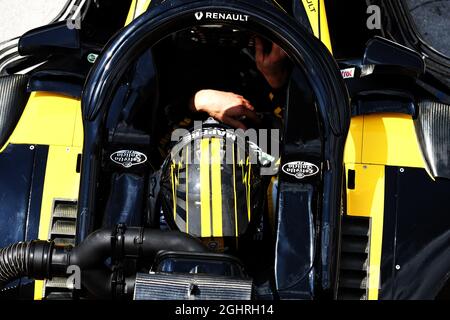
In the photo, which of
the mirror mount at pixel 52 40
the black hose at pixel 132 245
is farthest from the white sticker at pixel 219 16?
the mirror mount at pixel 52 40

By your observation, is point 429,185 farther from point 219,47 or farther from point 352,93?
point 219,47

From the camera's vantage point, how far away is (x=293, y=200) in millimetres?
3008

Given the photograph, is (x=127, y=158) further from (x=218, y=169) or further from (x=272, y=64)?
(x=272, y=64)

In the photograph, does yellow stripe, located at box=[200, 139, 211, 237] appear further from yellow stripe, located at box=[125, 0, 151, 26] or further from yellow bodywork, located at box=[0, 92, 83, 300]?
yellow stripe, located at box=[125, 0, 151, 26]

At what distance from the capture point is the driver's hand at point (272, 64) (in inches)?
129

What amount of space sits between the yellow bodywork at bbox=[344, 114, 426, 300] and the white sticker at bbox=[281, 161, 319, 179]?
328 millimetres

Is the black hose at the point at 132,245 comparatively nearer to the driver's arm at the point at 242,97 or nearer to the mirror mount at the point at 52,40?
the driver's arm at the point at 242,97

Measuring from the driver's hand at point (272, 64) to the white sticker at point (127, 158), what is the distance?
0.51m

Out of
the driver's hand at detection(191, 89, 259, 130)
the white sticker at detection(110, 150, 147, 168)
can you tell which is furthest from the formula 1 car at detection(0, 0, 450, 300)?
the driver's hand at detection(191, 89, 259, 130)

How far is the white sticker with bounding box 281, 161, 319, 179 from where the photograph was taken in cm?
304

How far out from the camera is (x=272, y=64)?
3301 millimetres

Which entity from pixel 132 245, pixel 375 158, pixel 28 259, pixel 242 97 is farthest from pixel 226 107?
pixel 28 259

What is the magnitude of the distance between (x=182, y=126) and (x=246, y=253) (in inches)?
20.6
